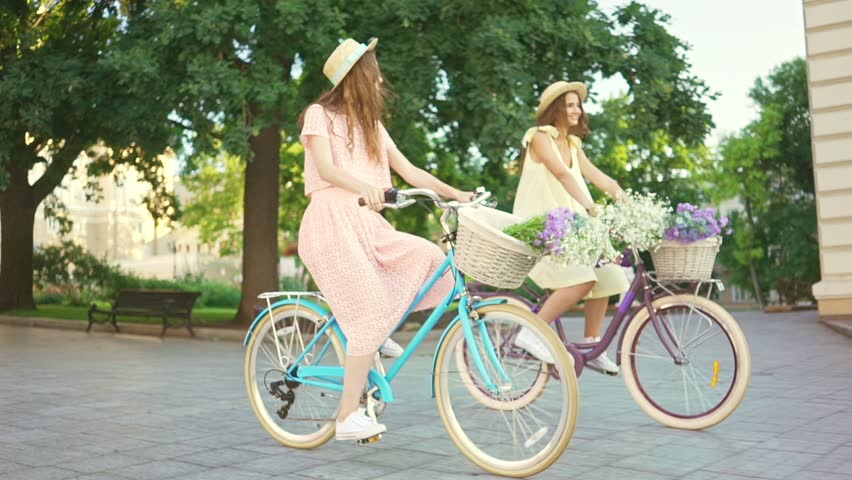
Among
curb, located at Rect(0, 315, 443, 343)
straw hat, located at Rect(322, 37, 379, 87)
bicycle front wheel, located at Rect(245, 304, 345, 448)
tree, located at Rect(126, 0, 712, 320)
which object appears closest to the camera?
straw hat, located at Rect(322, 37, 379, 87)

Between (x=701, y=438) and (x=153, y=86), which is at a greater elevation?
(x=153, y=86)

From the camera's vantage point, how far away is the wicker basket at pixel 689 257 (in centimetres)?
570

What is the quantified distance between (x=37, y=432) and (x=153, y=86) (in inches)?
387

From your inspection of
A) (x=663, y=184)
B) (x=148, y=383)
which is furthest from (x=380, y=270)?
(x=663, y=184)

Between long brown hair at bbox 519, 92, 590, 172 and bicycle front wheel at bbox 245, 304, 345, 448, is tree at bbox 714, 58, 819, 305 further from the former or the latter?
bicycle front wheel at bbox 245, 304, 345, 448

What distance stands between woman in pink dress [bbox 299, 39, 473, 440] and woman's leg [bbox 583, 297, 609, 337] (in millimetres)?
1688

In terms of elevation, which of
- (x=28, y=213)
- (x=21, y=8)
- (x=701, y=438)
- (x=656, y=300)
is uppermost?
(x=21, y=8)

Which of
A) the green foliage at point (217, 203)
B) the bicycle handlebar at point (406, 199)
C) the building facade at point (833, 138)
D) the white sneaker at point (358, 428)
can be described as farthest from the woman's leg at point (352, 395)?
the green foliage at point (217, 203)

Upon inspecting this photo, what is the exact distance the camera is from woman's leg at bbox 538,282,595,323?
628 centimetres

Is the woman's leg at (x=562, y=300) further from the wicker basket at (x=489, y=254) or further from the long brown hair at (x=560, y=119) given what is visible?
the wicker basket at (x=489, y=254)

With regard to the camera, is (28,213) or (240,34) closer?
(240,34)

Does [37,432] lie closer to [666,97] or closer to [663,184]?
[666,97]

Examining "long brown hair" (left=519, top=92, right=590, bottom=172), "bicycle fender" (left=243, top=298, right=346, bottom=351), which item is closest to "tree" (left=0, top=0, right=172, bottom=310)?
"long brown hair" (left=519, top=92, right=590, bottom=172)

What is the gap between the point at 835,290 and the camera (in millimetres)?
15523
